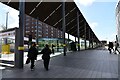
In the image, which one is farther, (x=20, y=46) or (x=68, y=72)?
(x=20, y=46)

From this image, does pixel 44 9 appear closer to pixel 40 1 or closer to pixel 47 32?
pixel 40 1

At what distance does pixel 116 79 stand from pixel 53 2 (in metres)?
17.9

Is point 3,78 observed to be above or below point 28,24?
below

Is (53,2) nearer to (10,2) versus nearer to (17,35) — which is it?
(10,2)

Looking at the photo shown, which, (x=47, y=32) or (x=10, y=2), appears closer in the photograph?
(x=10, y=2)

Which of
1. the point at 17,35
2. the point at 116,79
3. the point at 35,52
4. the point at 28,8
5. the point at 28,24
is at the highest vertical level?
the point at 28,24

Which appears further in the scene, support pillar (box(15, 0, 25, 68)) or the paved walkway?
support pillar (box(15, 0, 25, 68))

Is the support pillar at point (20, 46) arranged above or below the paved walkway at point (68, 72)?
above

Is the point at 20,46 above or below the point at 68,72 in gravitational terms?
above

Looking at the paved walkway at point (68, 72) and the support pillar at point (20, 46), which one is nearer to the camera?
the paved walkway at point (68, 72)

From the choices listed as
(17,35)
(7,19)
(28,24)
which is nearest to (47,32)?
(28,24)

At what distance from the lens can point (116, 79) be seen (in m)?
7.88

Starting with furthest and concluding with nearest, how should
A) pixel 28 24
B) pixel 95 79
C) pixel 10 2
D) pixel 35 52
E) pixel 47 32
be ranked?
1. pixel 47 32
2. pixel 28 24
3. pixel 10 2
4. pixel 35 52
5. pixel 95 79

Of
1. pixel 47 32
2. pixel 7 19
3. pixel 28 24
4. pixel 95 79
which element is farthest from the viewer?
pixel 47 32
